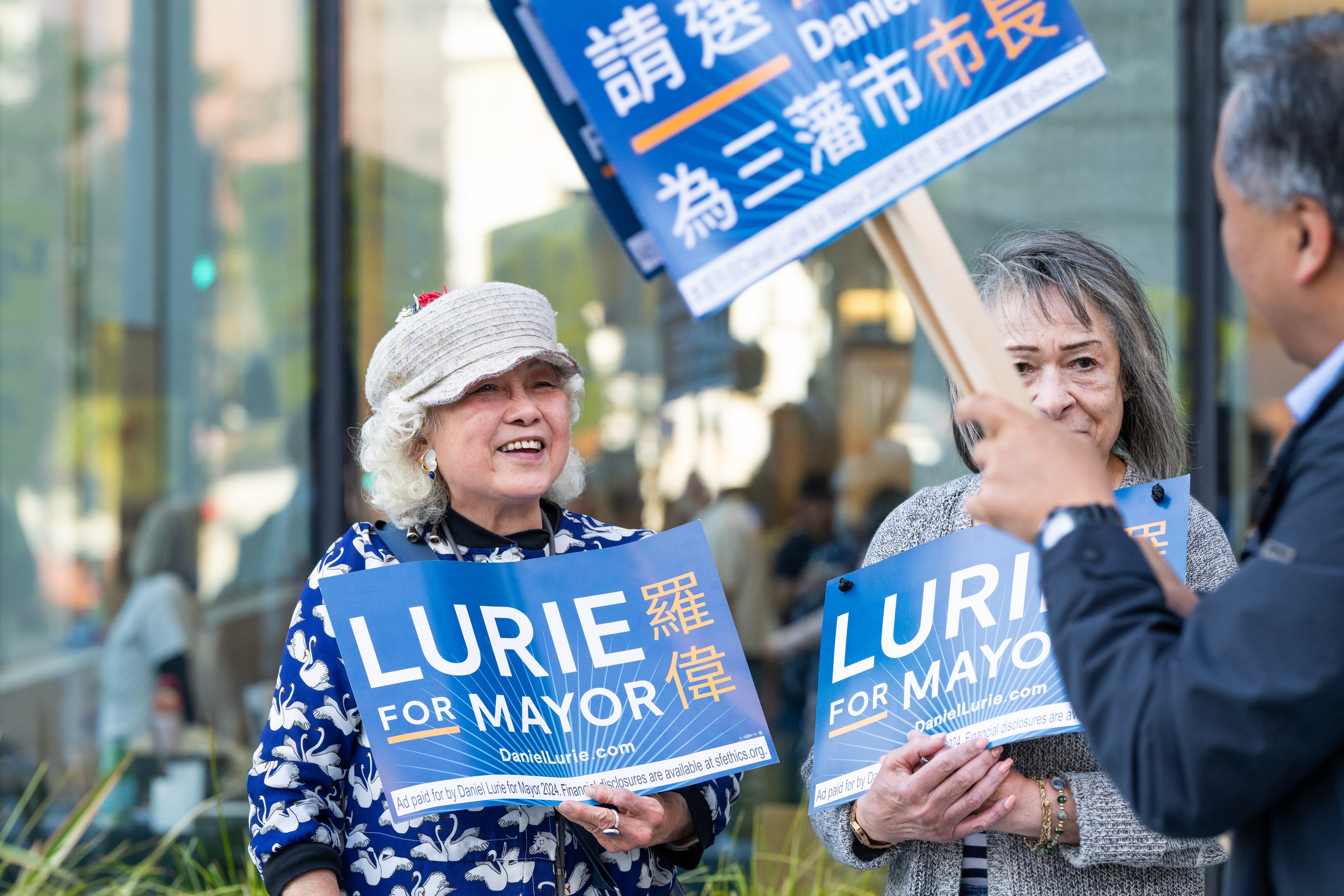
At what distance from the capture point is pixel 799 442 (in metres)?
6.44

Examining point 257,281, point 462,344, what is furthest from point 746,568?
point 462,344

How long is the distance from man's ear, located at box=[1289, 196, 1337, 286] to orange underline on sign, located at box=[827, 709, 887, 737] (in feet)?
2.92

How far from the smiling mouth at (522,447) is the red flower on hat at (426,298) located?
27 centimetres

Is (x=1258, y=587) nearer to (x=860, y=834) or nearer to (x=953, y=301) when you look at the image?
(x=953, y=301)

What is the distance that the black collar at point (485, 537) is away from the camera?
1974 millimetres

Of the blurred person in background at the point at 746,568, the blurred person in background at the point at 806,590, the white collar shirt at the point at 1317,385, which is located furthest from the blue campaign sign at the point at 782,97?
the blurred person in background at the point at 746,568

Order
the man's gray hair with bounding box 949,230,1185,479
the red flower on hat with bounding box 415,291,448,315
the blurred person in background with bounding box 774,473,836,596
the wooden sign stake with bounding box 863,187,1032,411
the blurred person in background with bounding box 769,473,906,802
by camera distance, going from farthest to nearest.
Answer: the blurred person in background with bounding box 774,473,836,596
the blurred person in background with bounding box 769,473,906,802
the red flower on hat with bounding box 415,291,448,315
the man's gray hair with bounding box 949,230,1185,479
the wooden sign stake with bounding box 863,187,1032,411

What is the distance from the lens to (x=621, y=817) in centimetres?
170

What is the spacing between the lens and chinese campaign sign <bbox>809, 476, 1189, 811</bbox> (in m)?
1.66

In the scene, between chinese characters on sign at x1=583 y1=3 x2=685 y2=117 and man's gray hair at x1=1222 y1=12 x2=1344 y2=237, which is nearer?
man's gray hair at x1=1222 y1=12 x2=1344 y2=237

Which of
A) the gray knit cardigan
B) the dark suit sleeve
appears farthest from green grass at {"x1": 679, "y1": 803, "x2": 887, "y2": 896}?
the dark suit sleeve

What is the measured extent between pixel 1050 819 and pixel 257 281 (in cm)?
463

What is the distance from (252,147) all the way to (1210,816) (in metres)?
5.30

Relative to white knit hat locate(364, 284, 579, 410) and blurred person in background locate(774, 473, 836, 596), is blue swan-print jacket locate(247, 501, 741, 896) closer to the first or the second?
white knit hat locate(364, 284, 579, 410)
